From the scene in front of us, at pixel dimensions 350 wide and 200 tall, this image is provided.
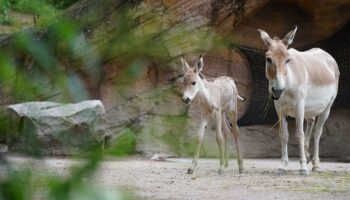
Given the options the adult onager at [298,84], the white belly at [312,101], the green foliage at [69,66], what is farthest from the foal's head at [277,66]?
the green foliage at [69,66]

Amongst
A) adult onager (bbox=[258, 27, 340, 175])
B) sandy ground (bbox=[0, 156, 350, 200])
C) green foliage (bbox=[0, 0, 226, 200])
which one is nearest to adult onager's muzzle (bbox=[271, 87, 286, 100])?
adult onager (bbox=[258, 27, 340, 175])

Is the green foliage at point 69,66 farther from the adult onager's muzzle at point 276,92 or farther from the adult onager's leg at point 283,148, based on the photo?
the adult onager's leg at point 283,148

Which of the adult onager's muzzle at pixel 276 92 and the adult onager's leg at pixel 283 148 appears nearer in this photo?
the adult onager's muzzle at pixel 276 92

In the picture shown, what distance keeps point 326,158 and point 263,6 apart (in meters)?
3.11

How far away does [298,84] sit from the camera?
27.8 feet

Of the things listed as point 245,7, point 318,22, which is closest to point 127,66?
point 245,7

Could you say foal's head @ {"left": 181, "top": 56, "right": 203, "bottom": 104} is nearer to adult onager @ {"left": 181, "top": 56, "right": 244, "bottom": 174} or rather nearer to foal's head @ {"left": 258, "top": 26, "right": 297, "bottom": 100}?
adult onager @ {"left": 181, "top": 56, "right": 244, "bottom": 174}

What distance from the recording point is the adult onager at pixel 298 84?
8164 mm

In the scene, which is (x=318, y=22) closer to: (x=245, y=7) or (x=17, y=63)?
(x=245, y=7)

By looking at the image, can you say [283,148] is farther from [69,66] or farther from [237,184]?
[69,66]

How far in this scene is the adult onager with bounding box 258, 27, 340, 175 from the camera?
816cm

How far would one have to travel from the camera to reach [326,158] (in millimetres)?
13266

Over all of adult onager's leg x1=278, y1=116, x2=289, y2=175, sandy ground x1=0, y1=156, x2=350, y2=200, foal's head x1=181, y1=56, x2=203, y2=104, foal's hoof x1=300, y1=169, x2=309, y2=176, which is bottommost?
sandy ground x1=0, y1=156, x2=350, y2=200

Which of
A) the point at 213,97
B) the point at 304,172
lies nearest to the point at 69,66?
the point at 304,172
